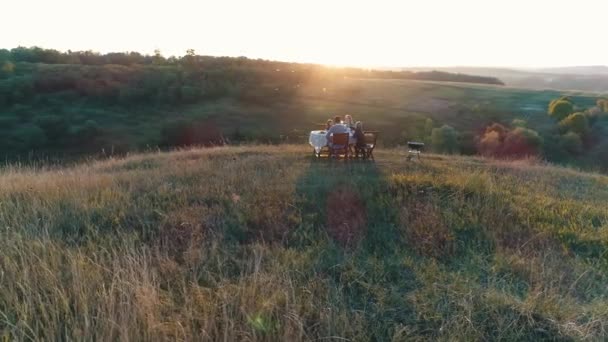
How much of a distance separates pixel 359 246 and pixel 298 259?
2.93 feet

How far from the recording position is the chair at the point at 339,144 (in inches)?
457

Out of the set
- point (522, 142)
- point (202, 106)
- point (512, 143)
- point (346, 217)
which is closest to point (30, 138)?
point (202, 106)

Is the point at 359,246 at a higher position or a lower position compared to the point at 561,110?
higher

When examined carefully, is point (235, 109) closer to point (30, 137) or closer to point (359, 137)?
point (30, 137)

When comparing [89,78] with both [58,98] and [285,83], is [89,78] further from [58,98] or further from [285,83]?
[285,83]

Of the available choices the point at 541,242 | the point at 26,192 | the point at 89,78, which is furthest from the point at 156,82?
the point at 541,242

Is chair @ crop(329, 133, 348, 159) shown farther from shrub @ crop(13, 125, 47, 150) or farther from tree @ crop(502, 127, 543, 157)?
shrub @ crop(13, 125, 47, 150)

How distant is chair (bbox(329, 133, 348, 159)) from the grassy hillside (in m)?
3.39

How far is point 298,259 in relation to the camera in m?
4.49

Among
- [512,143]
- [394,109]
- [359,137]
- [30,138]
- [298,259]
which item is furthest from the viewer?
[394,109]

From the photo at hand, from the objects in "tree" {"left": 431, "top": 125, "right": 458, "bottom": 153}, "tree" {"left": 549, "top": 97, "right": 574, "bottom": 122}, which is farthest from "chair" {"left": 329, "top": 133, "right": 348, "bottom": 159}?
"tree" {"left": 549, "top": 97, "right": 574, "bottom": 122}

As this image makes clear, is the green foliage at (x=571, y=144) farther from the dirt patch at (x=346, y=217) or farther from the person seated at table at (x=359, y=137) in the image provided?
the dirt patch at (x=346, y=217)

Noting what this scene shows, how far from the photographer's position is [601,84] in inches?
5197

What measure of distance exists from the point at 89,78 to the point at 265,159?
53.6m
